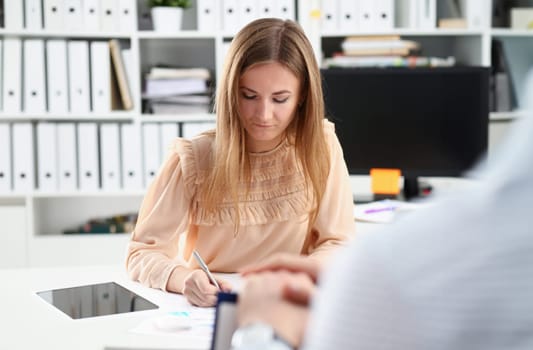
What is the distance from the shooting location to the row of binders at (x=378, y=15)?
11.1ft

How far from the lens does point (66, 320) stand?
144cm

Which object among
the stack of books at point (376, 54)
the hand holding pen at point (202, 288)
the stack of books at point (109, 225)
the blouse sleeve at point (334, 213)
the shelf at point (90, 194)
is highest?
the stack of books at point (376, 54)

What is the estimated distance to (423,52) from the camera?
3.71 meters

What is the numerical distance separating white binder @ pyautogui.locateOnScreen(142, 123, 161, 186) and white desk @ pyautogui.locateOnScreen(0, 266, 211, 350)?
5.44 feet

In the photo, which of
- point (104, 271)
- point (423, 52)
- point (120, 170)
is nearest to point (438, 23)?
point (423, 52)

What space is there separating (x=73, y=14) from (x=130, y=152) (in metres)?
0.61

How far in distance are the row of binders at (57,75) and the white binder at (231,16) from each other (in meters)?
0.42

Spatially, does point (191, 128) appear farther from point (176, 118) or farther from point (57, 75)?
point (57, 75)

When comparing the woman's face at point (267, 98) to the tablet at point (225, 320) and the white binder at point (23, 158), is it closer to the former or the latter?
the tablet at point (225, 320)

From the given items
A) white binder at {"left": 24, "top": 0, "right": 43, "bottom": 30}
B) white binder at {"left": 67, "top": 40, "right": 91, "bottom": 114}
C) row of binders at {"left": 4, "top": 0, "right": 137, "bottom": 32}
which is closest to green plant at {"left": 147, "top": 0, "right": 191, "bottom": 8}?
row of binders at {"left": 4, "top": 0, "right": 137, "bottom": 32}

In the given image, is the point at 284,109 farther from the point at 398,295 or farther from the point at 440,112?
the point at 398,295

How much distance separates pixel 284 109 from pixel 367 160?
2.82 ft

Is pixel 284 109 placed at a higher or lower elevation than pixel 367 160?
higher

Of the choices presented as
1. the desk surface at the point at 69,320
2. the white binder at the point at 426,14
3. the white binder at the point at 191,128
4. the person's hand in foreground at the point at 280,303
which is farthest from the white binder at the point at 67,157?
the person's hand in foreground at the point at 280,303
